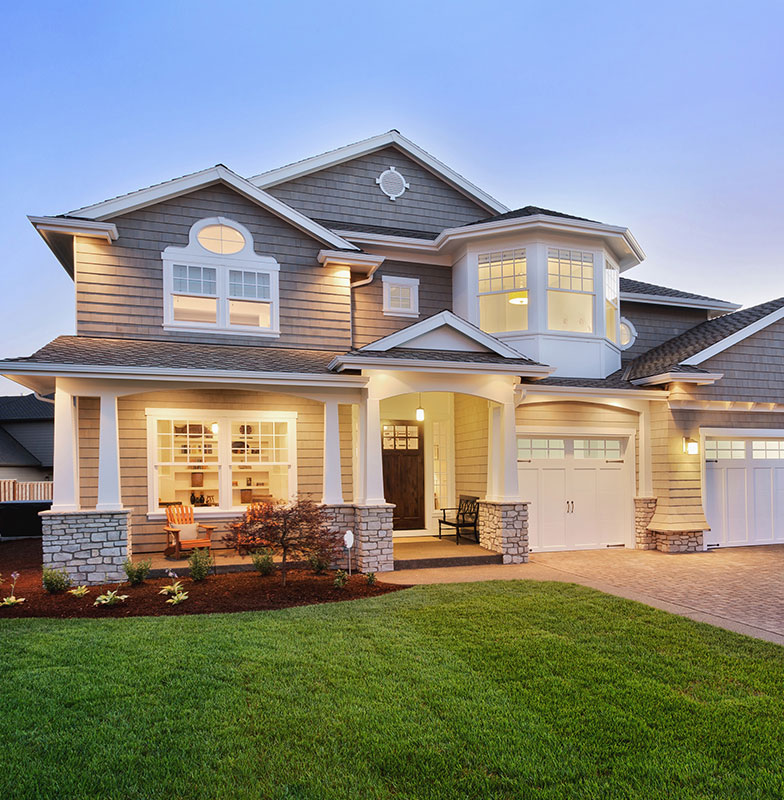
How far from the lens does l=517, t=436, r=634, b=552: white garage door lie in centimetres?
1214

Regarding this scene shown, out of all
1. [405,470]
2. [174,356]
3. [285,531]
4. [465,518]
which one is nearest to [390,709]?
[285,531]

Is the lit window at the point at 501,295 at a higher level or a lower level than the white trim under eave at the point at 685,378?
higher

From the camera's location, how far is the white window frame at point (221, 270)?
10859 millimetres

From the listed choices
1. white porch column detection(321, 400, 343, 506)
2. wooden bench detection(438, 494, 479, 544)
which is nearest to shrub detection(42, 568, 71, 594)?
white porch column detection(321, 400, 343, 506)

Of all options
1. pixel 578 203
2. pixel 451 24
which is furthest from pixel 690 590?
pixel 578 203

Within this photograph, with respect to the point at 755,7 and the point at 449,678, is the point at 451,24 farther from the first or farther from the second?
the point at 449,678

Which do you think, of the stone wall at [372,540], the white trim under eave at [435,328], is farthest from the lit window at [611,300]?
the stone wall at [372,540]

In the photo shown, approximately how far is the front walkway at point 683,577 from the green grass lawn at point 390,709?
3.25 ft

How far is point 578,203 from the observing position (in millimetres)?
71188

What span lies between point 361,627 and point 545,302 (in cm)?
831

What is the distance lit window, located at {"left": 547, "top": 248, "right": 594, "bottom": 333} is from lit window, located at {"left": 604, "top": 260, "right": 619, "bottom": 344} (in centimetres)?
62

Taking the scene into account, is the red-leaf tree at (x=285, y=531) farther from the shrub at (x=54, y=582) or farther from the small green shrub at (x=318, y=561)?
the shrub at (x=54, y=582)

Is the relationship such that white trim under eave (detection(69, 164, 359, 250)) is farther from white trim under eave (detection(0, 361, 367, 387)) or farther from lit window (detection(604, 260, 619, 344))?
lit window (detection(604, 260, 619, 344))

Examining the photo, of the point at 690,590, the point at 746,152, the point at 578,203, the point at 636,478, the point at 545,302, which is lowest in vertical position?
the point at 690,590
